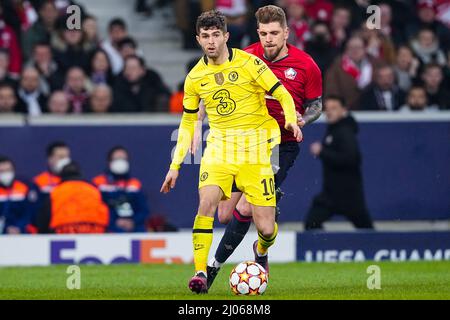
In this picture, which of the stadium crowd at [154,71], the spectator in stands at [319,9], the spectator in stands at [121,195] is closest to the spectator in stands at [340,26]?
the stadium crowd at [154,71]

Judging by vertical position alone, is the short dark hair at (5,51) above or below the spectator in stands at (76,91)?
above

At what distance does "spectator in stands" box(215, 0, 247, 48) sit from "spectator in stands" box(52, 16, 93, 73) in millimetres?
1834

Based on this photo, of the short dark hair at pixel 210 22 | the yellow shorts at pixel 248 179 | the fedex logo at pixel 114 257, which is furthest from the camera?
the fedex logo at pixel 114 257

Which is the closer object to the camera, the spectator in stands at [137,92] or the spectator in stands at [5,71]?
Answer: the spectator in stands at [5,71]

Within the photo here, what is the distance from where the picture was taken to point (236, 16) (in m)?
17.7

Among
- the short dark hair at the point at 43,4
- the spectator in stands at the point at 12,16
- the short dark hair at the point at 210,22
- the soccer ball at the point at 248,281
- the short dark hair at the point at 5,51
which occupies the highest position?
the short dark hair at the point at 43,4

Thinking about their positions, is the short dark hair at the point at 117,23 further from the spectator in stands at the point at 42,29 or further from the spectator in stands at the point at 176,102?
Answer: the spectator in stands at the point at 176,102

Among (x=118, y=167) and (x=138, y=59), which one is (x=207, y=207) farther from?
(x=138, y=59)

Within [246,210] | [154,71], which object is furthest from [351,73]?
[246,210]

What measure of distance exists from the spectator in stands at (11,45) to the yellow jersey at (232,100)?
728cm

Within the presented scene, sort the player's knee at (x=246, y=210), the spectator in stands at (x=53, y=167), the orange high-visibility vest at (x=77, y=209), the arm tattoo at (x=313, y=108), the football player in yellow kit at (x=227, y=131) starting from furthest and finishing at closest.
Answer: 1. the spectator in stands at (x=53, y=167)
2. the orange high-visibility vest at (x=77, y=209)
3. the arm tattoo at (x=313, y=108)
4. the player's knee at (x=246, y=210)
5. the football player in yellow kit at (x=227, y=131)

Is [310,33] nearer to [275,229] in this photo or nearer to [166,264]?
[166,264]

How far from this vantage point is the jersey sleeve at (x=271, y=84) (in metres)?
10.4

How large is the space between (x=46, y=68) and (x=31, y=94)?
551 mm
